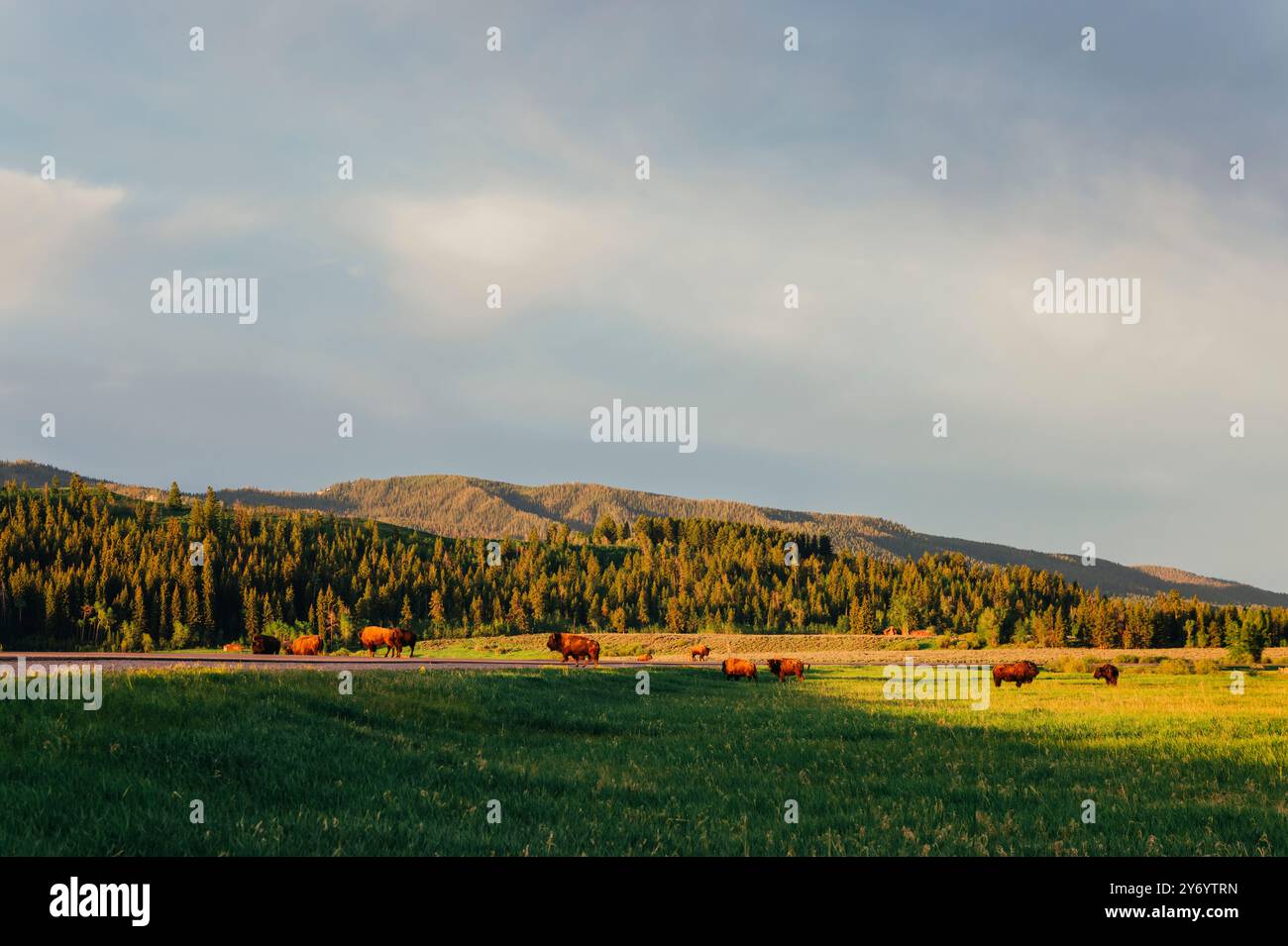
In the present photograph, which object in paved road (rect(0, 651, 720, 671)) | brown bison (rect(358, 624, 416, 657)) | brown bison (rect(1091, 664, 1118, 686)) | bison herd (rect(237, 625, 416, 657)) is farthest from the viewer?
bison herd (rect(237, 625, 416, 657))

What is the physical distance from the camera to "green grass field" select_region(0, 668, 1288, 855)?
11344 millimetres

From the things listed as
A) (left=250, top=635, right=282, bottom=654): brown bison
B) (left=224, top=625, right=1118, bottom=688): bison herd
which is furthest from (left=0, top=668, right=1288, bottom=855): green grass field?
(left=250, top=635, right=282, bottom=654): brown bison

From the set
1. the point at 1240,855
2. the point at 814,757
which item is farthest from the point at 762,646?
the point at 1240,855

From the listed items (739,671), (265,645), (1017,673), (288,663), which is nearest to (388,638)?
(288,663)

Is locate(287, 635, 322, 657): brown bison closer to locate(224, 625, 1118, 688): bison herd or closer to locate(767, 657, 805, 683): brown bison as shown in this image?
locate(224, 625, 1118, 688): bison herd

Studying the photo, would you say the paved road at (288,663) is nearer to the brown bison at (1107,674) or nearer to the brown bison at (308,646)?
the brown bison at (308,646)

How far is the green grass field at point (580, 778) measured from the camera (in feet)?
37.2

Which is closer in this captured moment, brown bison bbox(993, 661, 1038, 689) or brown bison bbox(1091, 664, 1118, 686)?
brown bison bbox(993, 661, 1038, 689)

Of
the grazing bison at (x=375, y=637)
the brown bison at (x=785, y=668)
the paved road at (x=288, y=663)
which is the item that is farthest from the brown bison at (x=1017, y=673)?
the grazing bison at (x=375, y=637)

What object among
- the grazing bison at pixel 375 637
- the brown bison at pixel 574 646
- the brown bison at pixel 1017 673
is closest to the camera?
the brown bison at pixel 1017 673
